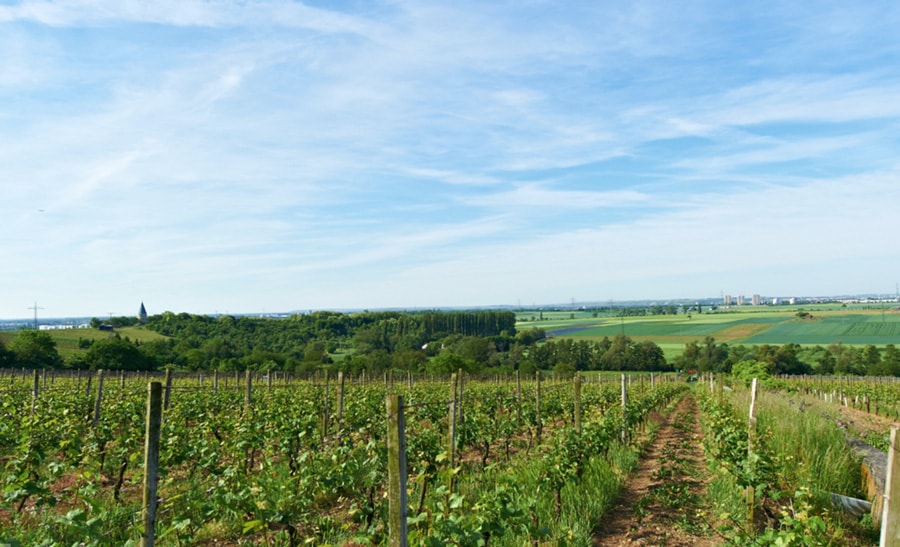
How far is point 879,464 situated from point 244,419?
9904 millimetres

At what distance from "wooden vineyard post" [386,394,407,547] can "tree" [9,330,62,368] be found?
6384 cm

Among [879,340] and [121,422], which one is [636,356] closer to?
[879,340]

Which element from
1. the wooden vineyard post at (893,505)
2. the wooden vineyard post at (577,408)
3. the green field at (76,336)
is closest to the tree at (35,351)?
the green field at (76,336)

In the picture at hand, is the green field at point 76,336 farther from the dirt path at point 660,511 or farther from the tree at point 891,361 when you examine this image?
the tree at point 891,361

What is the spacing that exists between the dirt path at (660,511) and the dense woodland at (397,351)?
3872 cm

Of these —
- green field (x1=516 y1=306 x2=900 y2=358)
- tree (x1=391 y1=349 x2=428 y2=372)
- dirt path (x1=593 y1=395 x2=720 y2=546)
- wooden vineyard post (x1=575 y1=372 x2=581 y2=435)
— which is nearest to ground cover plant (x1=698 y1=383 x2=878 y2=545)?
dirt path (x1=593 y1=395 x2=720 y2=546)

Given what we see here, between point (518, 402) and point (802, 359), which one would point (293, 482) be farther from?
point (802, 359)

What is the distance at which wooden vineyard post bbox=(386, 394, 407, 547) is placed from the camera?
3832 millimetres

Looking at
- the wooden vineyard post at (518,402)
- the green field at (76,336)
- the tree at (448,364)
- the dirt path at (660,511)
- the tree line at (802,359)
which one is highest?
the wooden vineyard post at (518,402)

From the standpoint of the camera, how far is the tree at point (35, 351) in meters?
54.4

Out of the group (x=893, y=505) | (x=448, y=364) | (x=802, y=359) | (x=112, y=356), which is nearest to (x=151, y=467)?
(x=893, y=505)

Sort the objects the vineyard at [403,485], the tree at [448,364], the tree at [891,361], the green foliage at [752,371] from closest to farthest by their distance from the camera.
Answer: the vineyard at [403,485] < the green foliage at [752,371] < the tree at [448,364] < the tree at [891,361]

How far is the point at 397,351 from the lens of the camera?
308 feet

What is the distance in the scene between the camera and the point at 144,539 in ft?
12.7
